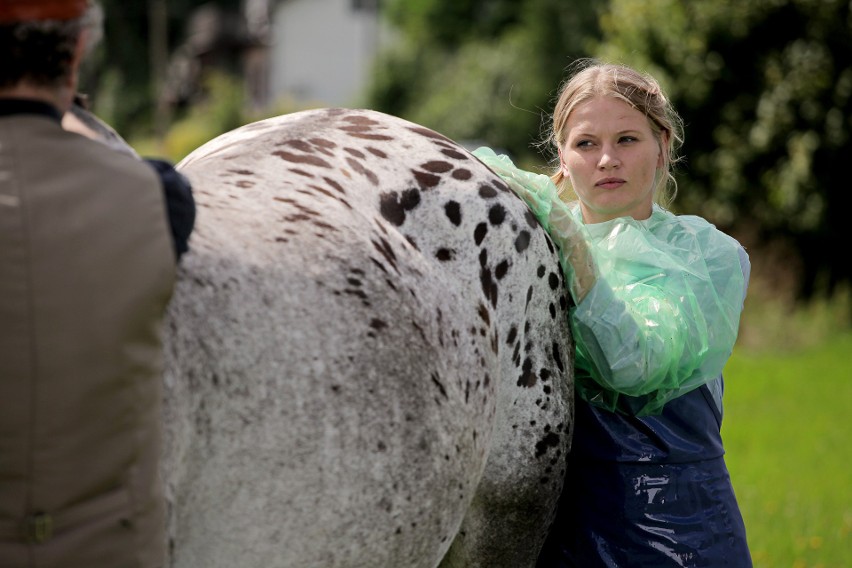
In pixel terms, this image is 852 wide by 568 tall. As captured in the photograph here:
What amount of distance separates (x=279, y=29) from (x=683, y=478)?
3934 cm

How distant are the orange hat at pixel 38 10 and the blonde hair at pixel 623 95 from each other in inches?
70.4

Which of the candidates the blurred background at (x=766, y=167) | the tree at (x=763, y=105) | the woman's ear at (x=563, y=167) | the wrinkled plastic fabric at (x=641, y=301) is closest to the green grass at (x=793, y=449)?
the blurred background at (x=766, y=167)

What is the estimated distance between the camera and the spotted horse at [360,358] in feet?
6.14

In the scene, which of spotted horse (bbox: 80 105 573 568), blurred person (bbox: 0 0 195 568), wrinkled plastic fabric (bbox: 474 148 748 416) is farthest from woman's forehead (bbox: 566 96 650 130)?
blurred person (bbox: 0 0 195 568)

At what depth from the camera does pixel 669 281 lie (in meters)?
2.72

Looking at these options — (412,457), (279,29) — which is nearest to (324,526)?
(412,457)

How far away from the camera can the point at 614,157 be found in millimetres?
2910

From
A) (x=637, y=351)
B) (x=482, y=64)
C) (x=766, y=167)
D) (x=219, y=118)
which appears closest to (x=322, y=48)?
(x=219, y=118)

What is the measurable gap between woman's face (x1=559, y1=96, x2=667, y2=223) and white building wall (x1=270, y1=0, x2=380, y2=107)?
104 feet

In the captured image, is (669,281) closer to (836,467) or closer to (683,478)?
(683,478)

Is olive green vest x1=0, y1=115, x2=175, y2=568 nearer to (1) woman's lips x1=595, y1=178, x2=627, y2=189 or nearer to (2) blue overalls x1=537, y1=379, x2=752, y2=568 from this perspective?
(2) blue overalls x1=537, y1=379, x2=752, y2=568

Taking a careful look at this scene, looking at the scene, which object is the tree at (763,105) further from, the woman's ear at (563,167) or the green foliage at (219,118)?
the green foliage at (219,118)

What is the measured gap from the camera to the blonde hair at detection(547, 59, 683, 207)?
9.68ft

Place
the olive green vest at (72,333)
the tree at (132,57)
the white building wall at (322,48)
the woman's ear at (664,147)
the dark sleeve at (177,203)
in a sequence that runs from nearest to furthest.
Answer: the olive green vest at (72,333), the dark sleeve at (177,203), the woman's ear at (664,147), the white building wall at (322,48), the tree at (132,57)
